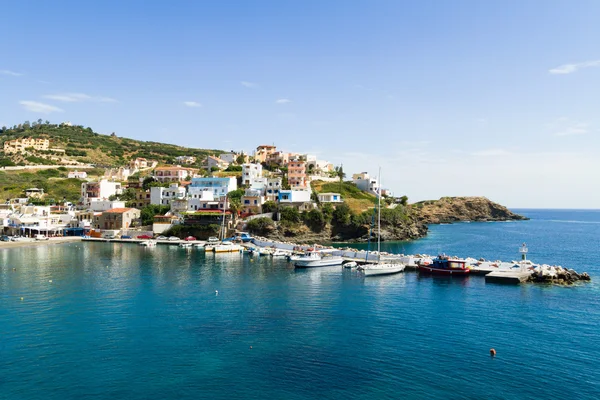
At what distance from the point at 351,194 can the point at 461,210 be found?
70.4 meters

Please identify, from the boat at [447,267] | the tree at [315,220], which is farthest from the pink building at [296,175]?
the boat at [447,267]

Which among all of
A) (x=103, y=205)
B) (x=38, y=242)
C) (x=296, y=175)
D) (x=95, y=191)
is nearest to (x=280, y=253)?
(x=296, y=175)

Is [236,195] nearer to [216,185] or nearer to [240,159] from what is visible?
[216,185]

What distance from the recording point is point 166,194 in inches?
3824

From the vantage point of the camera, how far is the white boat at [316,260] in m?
55.7

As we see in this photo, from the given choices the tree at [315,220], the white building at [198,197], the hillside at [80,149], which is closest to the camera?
the tree at [315,220]

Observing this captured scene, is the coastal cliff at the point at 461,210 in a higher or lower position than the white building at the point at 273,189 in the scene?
lower

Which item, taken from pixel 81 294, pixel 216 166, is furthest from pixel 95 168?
pixel 81 294

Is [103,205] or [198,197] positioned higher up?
[198,197]

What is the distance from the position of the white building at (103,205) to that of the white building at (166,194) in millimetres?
7636

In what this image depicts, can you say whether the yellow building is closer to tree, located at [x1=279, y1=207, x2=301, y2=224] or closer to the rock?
tree, located at [x1=279, y1=207, x2=301, y2=224]

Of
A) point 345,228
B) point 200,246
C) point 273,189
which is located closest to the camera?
point 200,246

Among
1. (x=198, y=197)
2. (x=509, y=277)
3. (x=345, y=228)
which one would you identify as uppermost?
(x=198, y=197)

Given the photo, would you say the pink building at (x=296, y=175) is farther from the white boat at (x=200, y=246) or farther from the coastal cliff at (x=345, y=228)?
the white boat at (x=200, y=246)
